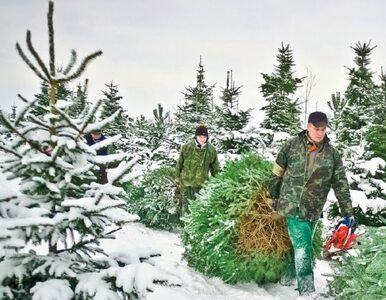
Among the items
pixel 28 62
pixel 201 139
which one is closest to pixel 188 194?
pixel 201 139

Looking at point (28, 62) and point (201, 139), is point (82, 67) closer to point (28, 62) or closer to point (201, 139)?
point (28, 62)

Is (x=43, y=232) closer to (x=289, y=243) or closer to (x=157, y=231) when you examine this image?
(x=289, y=243)

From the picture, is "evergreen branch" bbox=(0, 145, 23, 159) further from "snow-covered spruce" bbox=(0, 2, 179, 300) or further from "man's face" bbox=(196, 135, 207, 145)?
"man's face" bbox=(196, 135, 207, 145)

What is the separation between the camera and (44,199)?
7.90 ft

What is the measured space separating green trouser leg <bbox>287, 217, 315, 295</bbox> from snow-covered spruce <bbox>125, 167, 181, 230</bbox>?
176 inches

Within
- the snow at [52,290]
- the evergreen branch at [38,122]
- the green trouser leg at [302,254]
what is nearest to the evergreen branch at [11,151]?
the evergreen branch at [38,122]

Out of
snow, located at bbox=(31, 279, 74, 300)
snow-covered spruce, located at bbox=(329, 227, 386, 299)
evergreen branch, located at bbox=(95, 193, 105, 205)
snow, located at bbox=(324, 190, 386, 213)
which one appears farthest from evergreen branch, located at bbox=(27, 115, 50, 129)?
snow, located at bbox=(324, 190, 386, 213)

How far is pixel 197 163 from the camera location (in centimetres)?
788

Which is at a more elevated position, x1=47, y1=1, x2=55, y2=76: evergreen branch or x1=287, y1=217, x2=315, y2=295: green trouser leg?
x1=47, y1=1, x2=55, y2=76: evergreen branch

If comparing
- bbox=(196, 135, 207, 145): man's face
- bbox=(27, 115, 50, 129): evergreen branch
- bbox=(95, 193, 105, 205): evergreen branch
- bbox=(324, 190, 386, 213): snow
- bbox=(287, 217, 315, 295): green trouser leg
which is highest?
bbox=(196, 135, 207, 145): man's face

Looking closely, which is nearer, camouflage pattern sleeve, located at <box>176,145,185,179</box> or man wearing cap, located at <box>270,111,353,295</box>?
man wearing cap, located at <box>270,111,353,295</box>

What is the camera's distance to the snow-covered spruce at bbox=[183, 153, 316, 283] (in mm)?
4801

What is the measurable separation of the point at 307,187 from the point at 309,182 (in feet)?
0.19

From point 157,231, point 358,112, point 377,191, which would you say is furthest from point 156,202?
point 358,112
